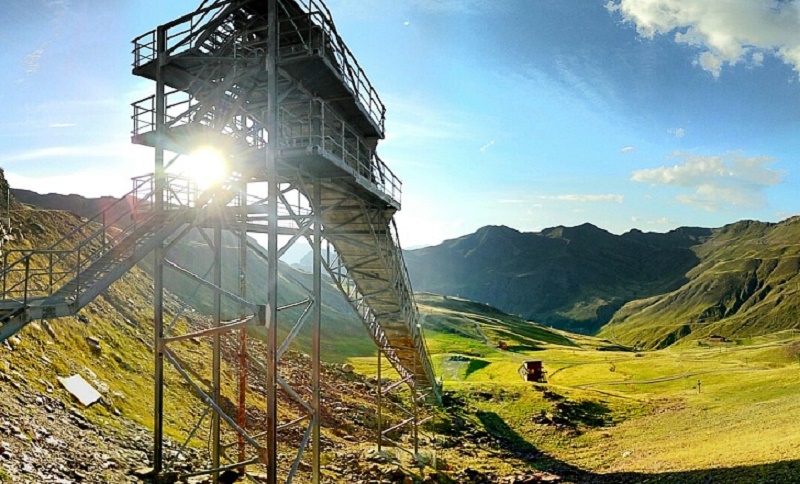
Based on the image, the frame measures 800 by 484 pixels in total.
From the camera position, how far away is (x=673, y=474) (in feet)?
70.6

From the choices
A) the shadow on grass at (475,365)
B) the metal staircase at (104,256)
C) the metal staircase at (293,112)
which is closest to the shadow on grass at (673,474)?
the metal staircase at (293,112)

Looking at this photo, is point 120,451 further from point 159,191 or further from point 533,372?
point 533,372

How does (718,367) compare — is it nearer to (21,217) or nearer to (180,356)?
(180,356)

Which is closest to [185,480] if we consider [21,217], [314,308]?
[314,308]

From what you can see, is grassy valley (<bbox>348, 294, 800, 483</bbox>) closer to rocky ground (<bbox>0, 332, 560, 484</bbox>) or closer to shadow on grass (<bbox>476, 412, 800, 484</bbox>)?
shadow on grass (<bbox>476, 412, 800, 484</bbox>)

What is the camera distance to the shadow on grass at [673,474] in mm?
18391

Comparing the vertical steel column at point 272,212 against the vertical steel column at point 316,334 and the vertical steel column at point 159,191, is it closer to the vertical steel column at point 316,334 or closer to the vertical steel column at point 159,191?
the vertical steel column at point 316,334

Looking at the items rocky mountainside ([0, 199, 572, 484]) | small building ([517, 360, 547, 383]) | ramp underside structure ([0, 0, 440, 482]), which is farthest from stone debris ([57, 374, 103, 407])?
small building ([517, 360, 547, 383])

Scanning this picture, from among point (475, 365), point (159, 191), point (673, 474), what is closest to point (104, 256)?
point (159, 191)

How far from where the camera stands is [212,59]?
54.5 ft

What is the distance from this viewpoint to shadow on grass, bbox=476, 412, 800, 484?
1839 cm

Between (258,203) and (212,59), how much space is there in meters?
5.37

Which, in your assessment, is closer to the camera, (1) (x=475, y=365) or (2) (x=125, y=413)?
(2) (x=125, y=413)

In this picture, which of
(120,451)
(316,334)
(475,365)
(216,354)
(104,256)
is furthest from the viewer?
(475,365)
